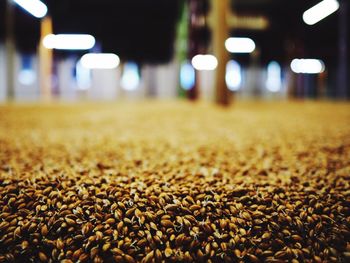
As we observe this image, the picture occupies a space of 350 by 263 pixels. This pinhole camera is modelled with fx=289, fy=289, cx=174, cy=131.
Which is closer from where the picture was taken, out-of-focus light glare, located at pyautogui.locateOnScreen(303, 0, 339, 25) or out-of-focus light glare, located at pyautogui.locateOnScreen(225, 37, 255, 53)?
out-of-focus light glare, located at pyautogui.locateOnScreen(303, 0, 339, 25)

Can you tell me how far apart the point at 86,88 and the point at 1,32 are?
450 cm

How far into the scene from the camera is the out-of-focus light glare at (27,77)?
1512cm

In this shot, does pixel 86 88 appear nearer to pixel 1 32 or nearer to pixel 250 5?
pixel 1 32

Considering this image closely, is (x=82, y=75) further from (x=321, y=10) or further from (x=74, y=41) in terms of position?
(x=321, y=10)

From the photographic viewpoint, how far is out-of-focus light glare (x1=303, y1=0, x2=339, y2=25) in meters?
8.63

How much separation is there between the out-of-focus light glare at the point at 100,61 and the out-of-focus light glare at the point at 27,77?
104 inches

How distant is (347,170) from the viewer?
164 cm

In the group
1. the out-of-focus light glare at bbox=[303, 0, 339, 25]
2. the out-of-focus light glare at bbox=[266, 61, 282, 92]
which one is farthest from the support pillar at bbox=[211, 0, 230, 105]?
the out-of-focus light glare at bbox=[266, 61, 282, 92]

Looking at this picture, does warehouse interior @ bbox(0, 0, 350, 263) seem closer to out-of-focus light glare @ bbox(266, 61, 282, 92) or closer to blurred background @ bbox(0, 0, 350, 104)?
blurred background @ bbox(0, 0, 350, 104)

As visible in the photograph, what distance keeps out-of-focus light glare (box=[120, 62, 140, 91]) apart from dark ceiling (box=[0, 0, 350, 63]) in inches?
24.8

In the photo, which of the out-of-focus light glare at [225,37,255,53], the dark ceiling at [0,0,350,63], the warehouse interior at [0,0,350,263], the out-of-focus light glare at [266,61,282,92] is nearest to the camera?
the warehouse interior at [0,0,350,263]

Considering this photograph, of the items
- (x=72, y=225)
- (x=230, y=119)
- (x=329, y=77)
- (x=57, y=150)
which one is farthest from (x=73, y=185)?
(x=329, y=77)

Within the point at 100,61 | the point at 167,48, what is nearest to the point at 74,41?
the point at 100,61

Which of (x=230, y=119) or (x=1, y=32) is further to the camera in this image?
(x=1, y=32)
